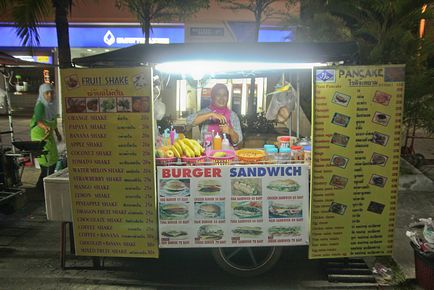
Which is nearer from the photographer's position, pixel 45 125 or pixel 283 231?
pixel 283 231

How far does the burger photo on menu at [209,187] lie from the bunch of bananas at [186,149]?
1.65 ft

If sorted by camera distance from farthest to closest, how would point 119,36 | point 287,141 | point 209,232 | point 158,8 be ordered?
point 119,36
point 158,8
point 287,141
point 209,232

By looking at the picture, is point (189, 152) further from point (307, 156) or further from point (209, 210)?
point (307, 156)

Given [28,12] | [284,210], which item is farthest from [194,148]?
[28,12]

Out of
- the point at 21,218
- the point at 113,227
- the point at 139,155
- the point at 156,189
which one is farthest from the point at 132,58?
the point at 21,218

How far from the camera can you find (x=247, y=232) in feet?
13.1

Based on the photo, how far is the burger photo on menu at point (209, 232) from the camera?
157 inches

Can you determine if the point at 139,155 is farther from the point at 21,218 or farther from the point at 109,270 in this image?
the point at 21,218

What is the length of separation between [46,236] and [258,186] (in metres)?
3.54

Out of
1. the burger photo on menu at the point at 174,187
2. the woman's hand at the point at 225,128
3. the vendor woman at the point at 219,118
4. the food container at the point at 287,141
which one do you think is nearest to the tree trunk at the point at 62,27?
the vendor woman at the point at 219,118

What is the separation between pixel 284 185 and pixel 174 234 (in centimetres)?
130

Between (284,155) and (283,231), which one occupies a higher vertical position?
(284,155)

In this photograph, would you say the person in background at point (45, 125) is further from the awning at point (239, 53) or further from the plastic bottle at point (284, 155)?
the plastic bottle at point (284, 155)

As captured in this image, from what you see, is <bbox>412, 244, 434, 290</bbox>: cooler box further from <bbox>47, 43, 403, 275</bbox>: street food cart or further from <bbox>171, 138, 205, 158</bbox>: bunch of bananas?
<bbox>171, 138, 205, 158</bbox>: bunch of bananas
